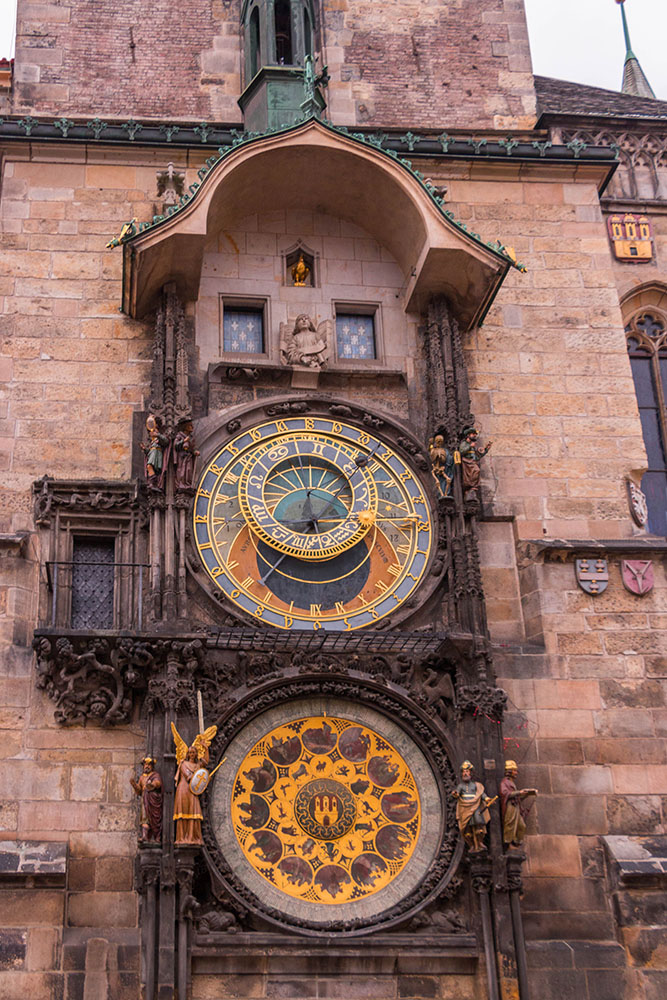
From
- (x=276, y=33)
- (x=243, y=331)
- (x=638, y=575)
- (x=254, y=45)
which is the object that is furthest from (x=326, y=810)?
(x=276, y=33)

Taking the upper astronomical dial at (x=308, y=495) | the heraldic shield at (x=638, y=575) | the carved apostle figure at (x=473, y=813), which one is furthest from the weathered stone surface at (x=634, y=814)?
the upper astronomical dial at (x=308, y=495)

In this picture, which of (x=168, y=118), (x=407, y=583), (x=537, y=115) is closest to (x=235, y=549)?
(x=407, y=583)

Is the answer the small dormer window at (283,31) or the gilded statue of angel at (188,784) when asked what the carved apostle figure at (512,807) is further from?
the small dormer window at (283,31)

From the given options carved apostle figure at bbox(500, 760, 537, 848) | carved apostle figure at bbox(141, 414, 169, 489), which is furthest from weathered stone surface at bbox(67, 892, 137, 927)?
carved apostle figure at bbox(141, 414, 169, 489)

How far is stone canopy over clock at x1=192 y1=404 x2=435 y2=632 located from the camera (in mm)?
12547

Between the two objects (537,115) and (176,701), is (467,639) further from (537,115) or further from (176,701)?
(537,115)

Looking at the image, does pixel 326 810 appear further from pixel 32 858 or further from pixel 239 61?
pixel 239 61

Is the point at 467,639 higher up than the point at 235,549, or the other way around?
the point at 235,549

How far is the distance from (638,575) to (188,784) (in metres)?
4.12

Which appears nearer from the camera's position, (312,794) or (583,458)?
(312,794)

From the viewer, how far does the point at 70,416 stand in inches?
517

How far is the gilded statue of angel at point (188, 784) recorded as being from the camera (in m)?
11.1

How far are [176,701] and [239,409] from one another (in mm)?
2771

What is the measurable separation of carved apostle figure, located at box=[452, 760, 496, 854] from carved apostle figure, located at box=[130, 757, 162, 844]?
2.16m
